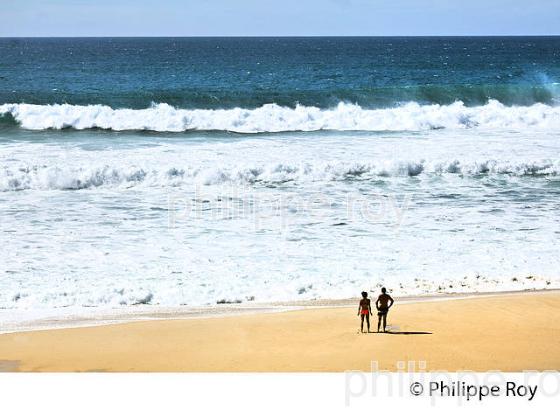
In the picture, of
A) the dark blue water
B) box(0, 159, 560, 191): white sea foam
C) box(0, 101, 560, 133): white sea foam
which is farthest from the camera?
the dark blue water

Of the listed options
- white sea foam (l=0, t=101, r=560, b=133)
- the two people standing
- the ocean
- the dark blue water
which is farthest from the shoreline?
the dark blue water

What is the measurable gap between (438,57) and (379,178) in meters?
47.7

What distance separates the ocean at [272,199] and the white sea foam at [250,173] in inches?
1.5

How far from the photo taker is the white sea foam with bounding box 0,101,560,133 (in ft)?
70.1

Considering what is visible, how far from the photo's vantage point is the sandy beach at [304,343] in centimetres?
640

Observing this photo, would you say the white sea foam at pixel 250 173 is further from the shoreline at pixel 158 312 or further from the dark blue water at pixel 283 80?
the dark blue water at pixel 283 80

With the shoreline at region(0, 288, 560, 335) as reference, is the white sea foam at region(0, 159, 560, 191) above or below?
above

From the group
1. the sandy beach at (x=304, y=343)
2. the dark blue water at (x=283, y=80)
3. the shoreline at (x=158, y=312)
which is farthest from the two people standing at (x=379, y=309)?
the dark blue water at (x=283, y=80)

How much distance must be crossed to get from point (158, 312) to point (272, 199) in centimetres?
534

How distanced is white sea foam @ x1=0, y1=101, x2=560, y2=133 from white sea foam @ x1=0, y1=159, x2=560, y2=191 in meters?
6.02

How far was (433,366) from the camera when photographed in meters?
6.34

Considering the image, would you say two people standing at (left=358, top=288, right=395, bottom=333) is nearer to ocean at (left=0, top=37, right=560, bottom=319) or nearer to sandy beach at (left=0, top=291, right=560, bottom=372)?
sandy beach at (left=0, top=291, right=560, bottom=372)
